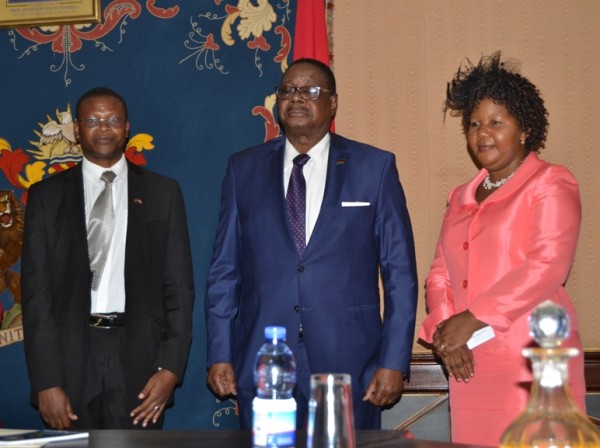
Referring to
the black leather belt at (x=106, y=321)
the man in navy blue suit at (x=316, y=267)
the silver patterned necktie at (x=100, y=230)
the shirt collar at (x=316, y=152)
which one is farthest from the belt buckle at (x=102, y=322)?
the shirt collar at (x=316, y=152)

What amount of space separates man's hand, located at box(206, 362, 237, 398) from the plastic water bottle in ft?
4.27

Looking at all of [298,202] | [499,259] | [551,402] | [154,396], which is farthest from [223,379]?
[551,402]

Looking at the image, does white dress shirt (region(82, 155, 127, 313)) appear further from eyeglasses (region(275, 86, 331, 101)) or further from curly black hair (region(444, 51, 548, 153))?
curly black hair (region(444, 51, 548, 153))

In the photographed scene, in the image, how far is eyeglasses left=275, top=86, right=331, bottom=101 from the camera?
126 inches

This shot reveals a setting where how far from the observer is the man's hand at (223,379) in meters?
3.04

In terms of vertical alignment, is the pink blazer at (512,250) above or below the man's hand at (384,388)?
above

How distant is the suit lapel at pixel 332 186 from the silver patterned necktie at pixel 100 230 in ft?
2.62

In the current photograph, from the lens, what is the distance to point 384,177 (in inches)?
125

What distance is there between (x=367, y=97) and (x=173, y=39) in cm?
97

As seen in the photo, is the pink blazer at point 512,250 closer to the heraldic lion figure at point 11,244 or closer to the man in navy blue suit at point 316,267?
the man in navy blue suit at point 316,267

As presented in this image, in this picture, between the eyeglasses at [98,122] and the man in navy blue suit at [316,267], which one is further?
the eyeglasses at [98,122]

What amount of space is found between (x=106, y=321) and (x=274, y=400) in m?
1.78

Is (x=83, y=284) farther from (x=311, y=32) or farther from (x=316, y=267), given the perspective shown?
(x=311, y=32)

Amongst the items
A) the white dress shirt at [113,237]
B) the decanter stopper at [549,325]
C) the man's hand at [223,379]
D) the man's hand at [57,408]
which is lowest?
the man's hand at [57,408]
